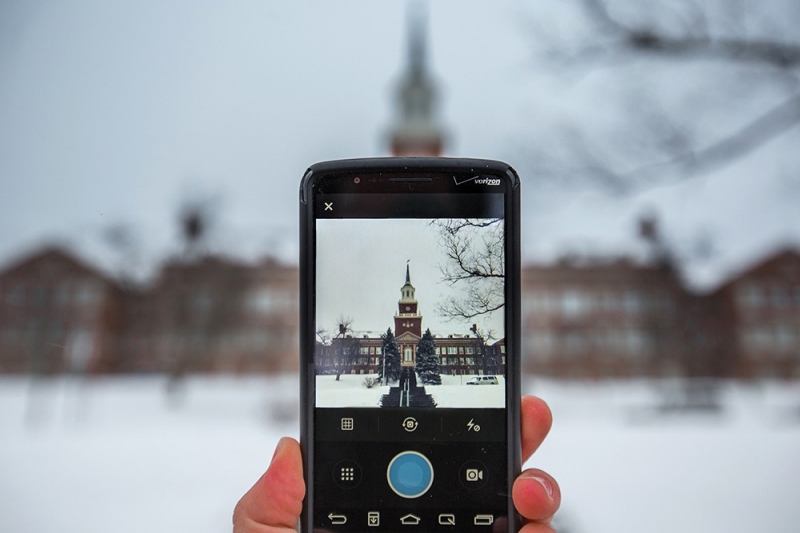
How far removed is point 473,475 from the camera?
438 millimetres

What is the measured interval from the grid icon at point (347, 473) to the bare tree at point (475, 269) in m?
0.14

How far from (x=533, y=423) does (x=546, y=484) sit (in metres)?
0.05

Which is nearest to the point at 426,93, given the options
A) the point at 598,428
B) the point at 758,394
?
the point at 598,428

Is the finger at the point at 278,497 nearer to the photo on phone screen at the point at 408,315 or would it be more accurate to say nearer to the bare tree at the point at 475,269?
→ the photo on phone screen at the point at 408,315

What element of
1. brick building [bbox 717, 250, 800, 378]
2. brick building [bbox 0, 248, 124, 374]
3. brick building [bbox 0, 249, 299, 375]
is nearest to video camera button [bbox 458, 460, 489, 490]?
brick building [bbox 0, 249, 299, 375]

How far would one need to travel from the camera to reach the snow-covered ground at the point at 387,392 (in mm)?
446

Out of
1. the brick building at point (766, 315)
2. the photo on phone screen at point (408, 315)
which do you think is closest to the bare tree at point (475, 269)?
the photo on phone screen at point (408, 315)

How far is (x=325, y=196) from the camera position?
0.46 m

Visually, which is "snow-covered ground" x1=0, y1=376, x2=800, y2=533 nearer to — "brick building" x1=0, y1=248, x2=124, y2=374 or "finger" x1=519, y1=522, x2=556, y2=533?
"brick building" x1=0, y1=248, x2=124, y2=374

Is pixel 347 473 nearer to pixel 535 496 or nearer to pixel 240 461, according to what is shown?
pixel 535 496

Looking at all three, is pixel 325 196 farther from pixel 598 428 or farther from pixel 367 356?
pixel 598 428

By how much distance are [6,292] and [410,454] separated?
3.00 meters

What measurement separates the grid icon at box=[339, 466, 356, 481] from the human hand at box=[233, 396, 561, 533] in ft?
0.10

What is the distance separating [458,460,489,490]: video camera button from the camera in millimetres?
436
